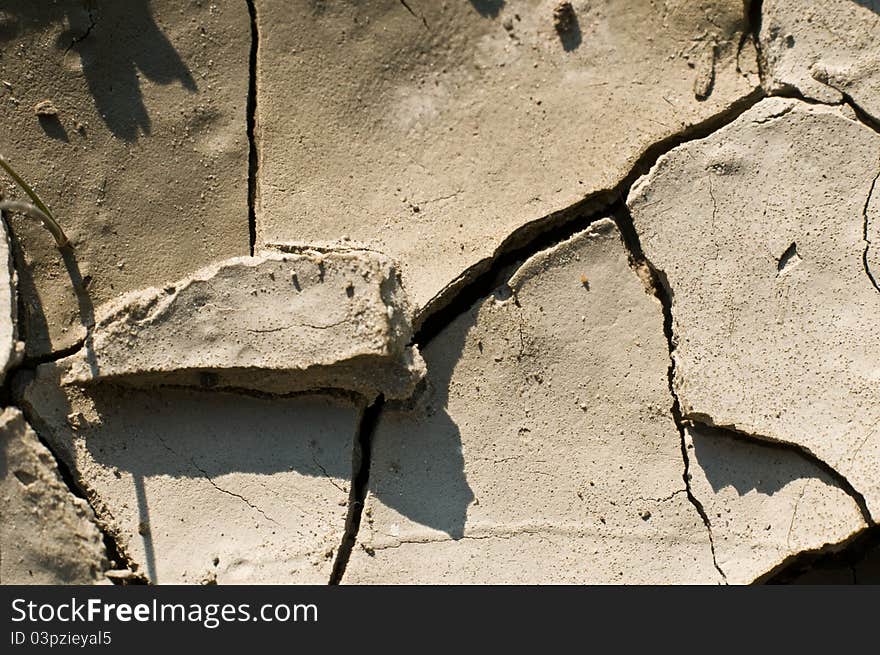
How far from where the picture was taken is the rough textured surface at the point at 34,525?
316 centimetres

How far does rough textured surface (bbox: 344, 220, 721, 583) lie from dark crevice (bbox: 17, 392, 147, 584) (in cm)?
63

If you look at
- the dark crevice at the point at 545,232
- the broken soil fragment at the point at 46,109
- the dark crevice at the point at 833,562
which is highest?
the broken soil fragment at the point at 46,109

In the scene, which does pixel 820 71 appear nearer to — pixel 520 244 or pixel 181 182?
pixel 520 244

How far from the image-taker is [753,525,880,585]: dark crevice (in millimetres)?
3467

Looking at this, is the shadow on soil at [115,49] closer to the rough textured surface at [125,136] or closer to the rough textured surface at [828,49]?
the rough textured surface at [125,136]

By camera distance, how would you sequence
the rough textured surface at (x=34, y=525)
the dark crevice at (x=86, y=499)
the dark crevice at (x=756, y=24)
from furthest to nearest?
the dark crevice at (x=756, y=24) < the dark crevice at (x=86, y=499) < the rough textured surface at (x=34, y=525)

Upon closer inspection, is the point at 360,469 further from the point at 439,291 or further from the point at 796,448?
the point at 796,448

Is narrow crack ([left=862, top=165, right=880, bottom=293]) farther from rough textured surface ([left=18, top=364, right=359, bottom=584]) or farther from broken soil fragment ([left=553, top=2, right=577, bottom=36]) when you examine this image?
rough textured surface ([left=18, top=364, right=359, bottom=584])

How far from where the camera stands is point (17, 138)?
3416 millimetres

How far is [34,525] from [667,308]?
6.11 feet

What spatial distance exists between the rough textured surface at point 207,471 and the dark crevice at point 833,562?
1.34 meters

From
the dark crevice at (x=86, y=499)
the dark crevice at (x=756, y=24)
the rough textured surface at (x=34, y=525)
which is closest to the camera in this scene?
the rough textured surface at (x=34, y=525)

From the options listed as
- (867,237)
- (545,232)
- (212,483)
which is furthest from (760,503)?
(212,483)

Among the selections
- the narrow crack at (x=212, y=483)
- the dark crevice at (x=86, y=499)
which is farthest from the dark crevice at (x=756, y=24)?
the dark crevice at (x=86, y=499)
